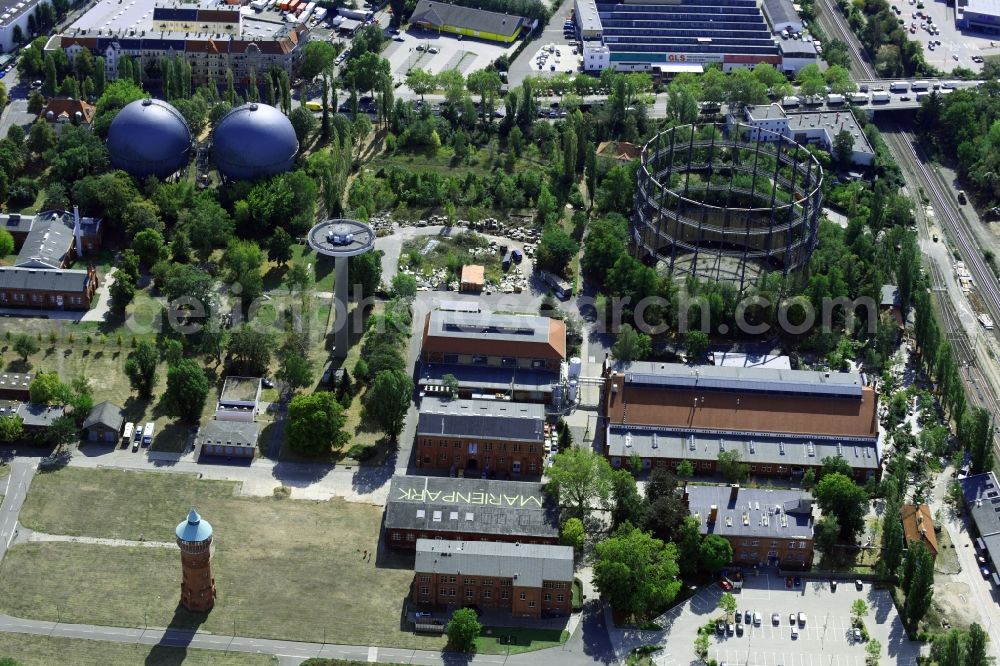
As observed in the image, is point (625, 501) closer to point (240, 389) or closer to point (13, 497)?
point (240, 389)

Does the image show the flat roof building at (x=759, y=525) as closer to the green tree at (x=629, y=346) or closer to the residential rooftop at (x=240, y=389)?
the green tree at (x=629, y=346)

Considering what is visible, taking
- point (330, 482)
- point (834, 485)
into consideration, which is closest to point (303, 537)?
point (330, 482)

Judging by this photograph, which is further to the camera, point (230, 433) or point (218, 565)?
point (230, 433)

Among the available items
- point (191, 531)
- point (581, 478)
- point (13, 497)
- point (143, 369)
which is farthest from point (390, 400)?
point (13, 497)

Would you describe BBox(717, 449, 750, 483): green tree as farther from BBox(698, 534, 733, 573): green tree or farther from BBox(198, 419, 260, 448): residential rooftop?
BBox(198, 419, 260, 448): residential rooftop

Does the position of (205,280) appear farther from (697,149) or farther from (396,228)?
(697,149)
